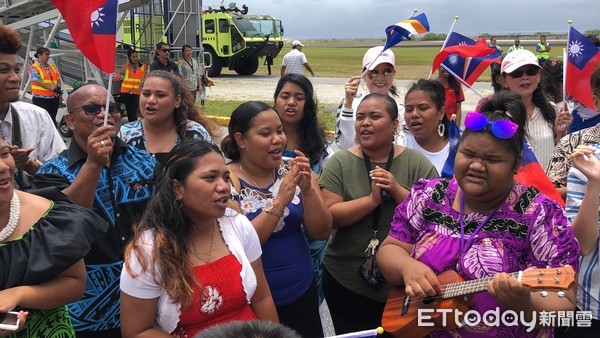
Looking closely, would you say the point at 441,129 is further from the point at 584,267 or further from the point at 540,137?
the point at 584,267

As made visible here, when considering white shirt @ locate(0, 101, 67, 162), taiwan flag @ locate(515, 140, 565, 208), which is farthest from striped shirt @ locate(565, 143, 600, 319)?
white shirt @ locate(0, 101, 67, 162)

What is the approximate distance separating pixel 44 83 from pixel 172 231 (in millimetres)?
9972

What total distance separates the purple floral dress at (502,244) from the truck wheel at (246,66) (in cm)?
2707

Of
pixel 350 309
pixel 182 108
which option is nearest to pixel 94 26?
pixel 182 108

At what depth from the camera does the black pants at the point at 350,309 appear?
2992mm

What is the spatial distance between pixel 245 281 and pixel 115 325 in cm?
95

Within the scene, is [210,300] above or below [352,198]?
below

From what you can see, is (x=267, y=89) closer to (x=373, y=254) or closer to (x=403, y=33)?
(x=403, y=33)

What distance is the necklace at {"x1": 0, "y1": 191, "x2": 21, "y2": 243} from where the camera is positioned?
192 centimetres

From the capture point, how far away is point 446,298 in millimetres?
2125

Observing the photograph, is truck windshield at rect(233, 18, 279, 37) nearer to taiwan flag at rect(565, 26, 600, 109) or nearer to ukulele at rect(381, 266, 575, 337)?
taiwan flag at rect(565, 26, 600, 109)

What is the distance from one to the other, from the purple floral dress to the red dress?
0.75 meters

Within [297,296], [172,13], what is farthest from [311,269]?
[172,13]

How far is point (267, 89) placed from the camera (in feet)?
68.4
